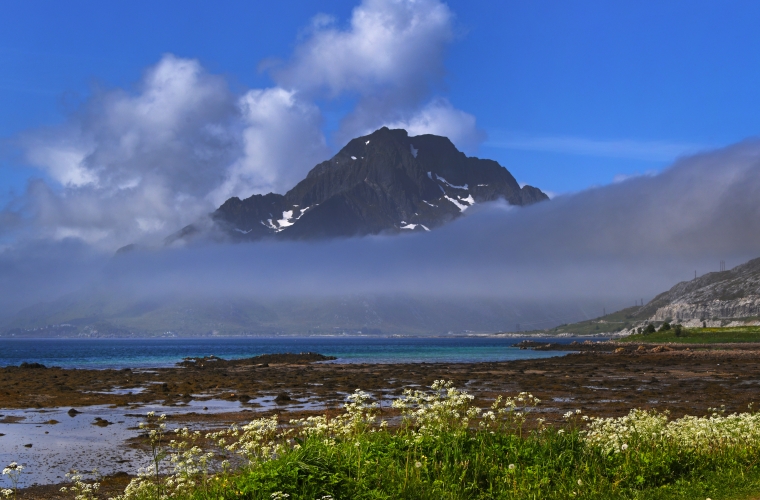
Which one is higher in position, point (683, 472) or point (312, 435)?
point (312, 435)

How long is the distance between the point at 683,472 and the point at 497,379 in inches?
1589

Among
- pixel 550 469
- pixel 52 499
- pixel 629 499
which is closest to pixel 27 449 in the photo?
pixel 52 499

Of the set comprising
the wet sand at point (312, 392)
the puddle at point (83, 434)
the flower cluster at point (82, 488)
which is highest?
the flower cluster at point (82, 488)

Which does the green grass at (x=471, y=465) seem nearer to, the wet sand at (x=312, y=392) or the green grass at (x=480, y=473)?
the green grass at (x=480, y=473)

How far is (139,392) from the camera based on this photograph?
141 feet

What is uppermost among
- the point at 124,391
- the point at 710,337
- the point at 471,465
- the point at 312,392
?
the point at 471,465

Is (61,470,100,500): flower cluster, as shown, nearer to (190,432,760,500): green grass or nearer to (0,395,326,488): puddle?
(190,432,760,500): green grass

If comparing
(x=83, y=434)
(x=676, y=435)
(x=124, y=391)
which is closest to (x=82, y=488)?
(x=676, y=435)

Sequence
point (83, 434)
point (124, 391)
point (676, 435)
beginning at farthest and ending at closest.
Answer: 1. point (124, 391)
2. point (83, 434)
3. point (676, 435)

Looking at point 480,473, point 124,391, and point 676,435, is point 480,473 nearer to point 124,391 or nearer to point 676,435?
point 676,435

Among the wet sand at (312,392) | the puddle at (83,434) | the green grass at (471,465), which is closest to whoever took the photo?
the green grass at (471,465)

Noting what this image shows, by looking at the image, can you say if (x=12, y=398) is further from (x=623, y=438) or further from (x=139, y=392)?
(x=623, y=438)

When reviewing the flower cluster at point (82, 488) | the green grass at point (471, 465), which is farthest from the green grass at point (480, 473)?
the flower cluster at point (82, 488)

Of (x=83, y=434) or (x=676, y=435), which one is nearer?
(x=676, y=435)
